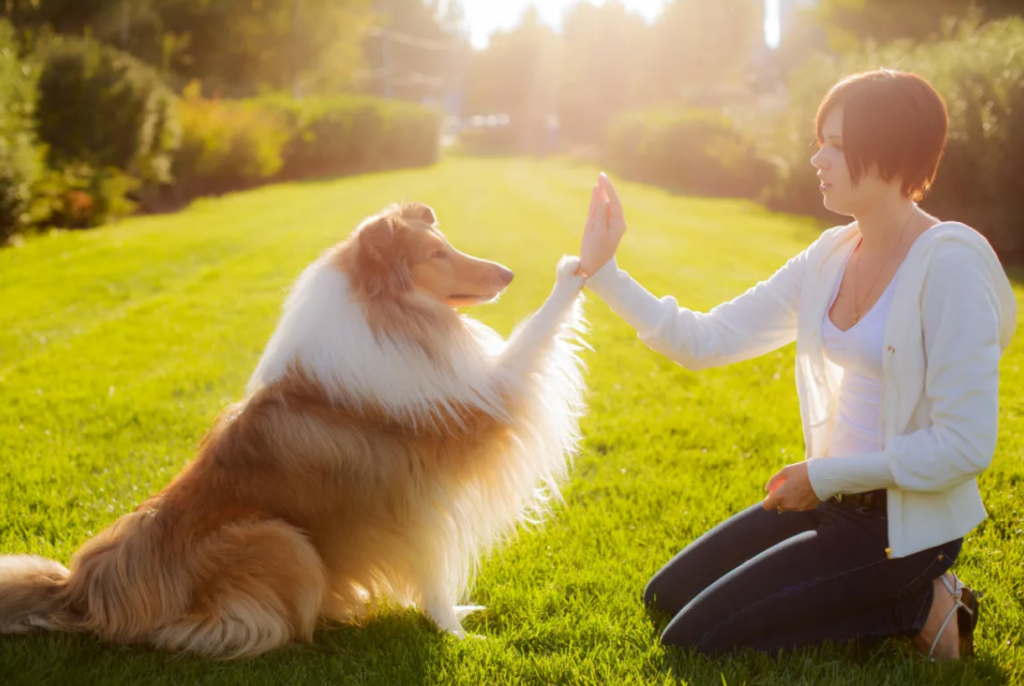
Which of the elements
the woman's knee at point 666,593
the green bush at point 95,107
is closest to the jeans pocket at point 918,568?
the woman's knee at point 666,593

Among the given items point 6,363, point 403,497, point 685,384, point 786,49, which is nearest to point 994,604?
point 403,497

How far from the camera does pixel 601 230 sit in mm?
3449

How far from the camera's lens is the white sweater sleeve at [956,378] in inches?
103

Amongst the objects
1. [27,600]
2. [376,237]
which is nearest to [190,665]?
[27,600]

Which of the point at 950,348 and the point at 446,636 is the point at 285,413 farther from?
the point at 950,348

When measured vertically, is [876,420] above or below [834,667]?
above

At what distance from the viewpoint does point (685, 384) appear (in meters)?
6.69

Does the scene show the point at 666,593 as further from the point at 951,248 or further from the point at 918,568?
the point at 951,248

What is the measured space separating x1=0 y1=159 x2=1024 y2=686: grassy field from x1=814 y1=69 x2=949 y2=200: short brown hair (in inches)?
66.0

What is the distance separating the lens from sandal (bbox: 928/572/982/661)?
2939 millimetres

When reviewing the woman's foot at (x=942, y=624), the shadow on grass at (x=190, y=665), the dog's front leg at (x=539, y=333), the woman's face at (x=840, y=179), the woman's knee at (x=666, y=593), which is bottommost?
the shadow on grass at (x=190, y=665)

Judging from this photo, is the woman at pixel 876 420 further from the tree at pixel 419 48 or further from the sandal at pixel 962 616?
the tree at pixel 419 48

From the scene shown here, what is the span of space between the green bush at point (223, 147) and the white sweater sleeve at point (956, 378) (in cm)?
1955

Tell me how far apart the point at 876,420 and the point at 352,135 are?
29090 millimetres
